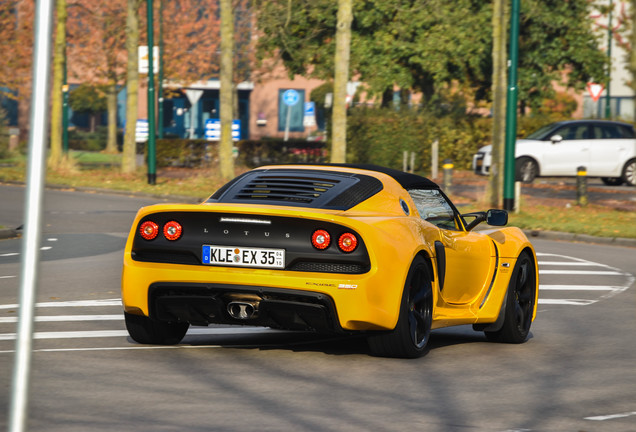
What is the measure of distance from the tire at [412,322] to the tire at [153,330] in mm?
1430

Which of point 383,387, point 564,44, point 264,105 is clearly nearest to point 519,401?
point 383,387

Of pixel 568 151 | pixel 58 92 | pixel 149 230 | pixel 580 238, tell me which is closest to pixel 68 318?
pixel 149 230

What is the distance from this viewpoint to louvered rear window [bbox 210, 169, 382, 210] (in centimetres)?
809

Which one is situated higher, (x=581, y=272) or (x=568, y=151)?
(x=568, y=151)

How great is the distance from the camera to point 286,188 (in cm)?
829

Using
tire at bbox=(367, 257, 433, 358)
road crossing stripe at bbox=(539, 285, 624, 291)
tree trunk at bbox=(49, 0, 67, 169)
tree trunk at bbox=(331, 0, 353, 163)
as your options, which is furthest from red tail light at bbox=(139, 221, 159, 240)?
tree trunk at bbox=(49, 0, 67, 169)

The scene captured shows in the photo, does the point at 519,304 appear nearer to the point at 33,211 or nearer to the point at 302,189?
the point at 302,189

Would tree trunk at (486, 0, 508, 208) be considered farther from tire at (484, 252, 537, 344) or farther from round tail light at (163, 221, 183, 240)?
round tail light at (163, 221, 183, 240)

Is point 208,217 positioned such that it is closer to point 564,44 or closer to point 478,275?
point 478,275

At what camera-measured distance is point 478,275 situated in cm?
896

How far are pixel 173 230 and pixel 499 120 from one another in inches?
727

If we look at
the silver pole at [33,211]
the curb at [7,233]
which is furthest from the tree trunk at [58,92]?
the silver pole at [33,211]

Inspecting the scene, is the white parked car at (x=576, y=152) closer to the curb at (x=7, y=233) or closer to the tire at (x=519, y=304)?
the curb at (x=7, y=233)

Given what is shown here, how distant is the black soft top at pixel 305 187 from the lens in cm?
809
